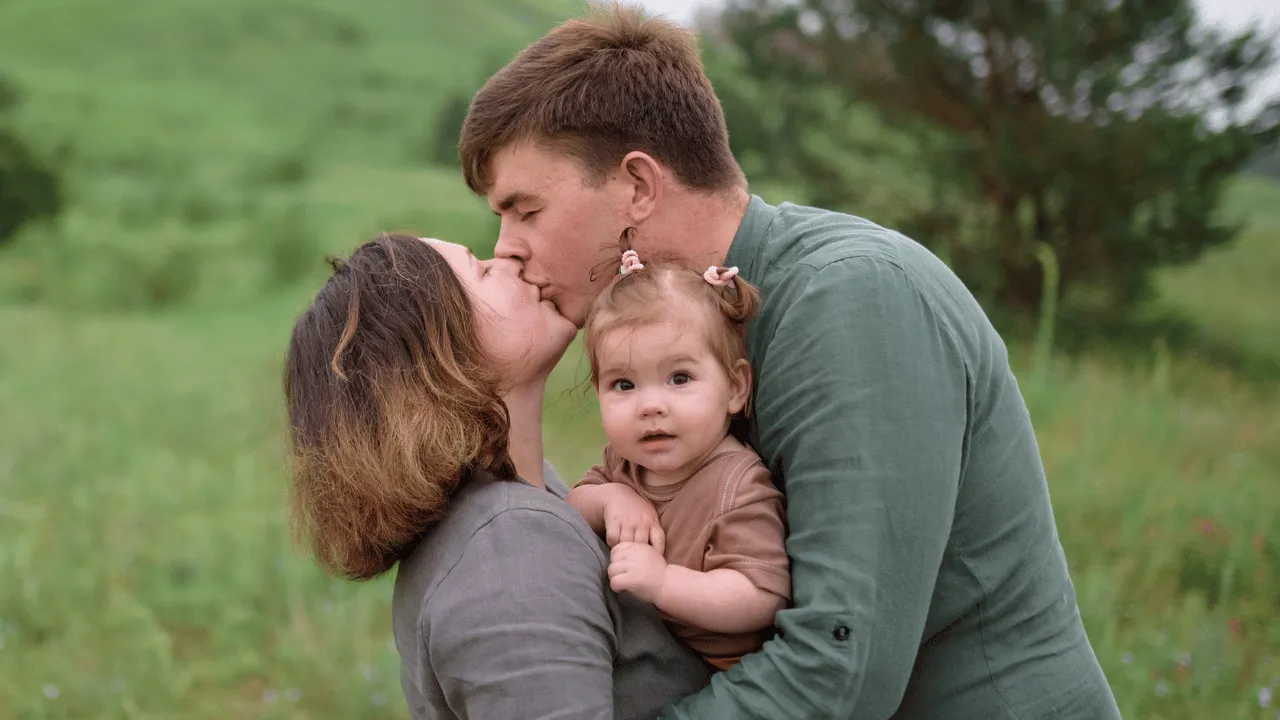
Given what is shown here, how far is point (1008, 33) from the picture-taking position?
32.9 feet

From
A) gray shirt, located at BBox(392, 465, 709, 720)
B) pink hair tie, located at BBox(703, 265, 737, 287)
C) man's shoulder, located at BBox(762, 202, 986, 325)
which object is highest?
man's shoulder, located at BBox(762, 202, 986, 325)

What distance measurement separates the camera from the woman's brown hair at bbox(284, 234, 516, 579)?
6.50 ft

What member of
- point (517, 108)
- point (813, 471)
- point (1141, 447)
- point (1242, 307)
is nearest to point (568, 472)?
point (1141, 447)

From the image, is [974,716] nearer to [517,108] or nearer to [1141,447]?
[517,108]

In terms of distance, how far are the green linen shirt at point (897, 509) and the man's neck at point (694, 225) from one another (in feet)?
1.00

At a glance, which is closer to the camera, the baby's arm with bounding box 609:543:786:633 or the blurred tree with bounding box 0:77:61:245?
the baby's arm with bounding box 609:543:786:633

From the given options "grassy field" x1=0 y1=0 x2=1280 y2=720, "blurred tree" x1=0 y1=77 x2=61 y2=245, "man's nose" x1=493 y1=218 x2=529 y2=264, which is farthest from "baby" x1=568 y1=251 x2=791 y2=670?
"blurred tree" x1=0 y1=77 x2=61 y2=245

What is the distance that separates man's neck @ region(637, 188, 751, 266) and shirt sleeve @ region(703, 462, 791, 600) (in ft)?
1.99

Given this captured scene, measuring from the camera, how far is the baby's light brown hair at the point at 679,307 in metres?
2.08

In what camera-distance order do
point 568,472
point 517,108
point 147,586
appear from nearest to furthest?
1. point 517,108
2. point 147,586
3. point 568,472

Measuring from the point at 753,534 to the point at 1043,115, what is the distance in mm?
9007

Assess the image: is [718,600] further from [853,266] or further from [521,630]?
[853,266]

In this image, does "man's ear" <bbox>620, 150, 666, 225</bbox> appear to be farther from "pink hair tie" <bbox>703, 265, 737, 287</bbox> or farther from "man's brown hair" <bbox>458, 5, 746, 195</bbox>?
"pink hair tie" <bbox>703, 265, 737, 287</bbox>

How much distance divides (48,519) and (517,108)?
4369mm
